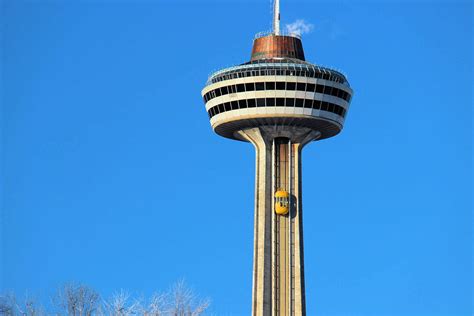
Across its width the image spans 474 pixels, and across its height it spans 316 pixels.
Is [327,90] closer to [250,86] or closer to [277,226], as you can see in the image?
[250,86]

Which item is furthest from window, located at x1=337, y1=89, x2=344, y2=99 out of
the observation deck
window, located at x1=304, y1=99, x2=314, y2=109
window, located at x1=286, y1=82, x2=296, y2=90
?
window, located at x1=286, y1=82, x2=296, y2=90

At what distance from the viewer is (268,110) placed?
182 meters

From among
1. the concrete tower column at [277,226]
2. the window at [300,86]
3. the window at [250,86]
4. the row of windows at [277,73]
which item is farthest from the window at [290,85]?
the concrete tower column at [277,226]

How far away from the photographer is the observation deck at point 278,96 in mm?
182125

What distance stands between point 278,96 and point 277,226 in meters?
17.8

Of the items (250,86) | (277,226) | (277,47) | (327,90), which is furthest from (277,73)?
(277,226)

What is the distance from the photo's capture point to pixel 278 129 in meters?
185

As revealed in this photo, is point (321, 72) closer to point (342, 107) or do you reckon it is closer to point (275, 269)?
point (342, 107)

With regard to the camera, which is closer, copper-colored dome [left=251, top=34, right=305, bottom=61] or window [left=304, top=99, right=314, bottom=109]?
window [left=304, top=99, right=314, bottom=109]

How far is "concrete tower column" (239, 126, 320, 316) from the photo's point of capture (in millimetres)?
181375

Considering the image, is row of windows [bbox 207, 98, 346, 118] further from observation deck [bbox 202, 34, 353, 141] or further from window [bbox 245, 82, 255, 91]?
window [bbox 245, 82, 255, 91]

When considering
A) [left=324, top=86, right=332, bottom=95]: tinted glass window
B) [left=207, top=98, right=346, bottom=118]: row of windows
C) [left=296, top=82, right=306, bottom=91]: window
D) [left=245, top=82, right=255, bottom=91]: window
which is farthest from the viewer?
[left=324, top=86, right=332, bottom=95]: tinted glass window

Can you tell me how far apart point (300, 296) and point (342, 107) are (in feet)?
88.5

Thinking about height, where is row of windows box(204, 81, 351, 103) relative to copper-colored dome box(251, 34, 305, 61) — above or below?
below
